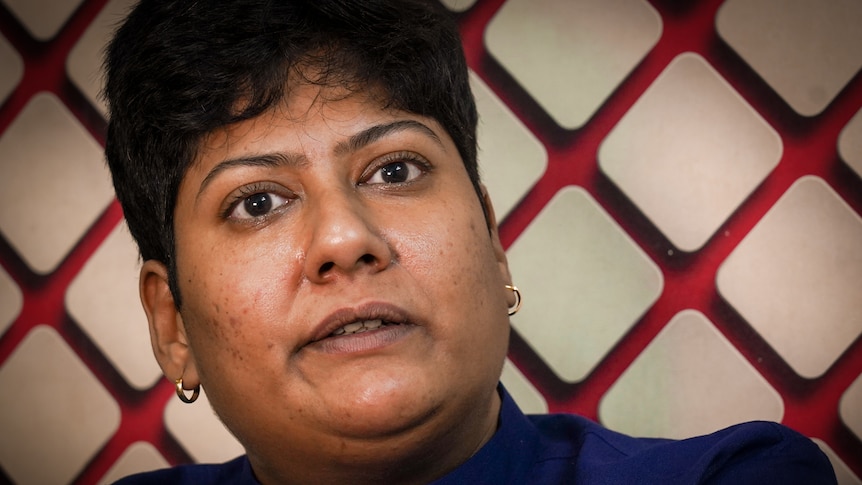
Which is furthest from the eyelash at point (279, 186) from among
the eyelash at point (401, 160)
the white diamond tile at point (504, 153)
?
the white diamond tile at point (504, 153)

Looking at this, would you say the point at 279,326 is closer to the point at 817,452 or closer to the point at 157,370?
the point at 817,452

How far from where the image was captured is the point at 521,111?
1.09 metres

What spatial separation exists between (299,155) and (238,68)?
0.31ft

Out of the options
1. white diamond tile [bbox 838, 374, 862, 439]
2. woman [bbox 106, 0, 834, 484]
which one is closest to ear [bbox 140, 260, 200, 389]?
woman [bbox 106, 0, 834, 484]

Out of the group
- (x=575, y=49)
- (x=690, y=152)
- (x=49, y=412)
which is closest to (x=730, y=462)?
(x=690, y=152)

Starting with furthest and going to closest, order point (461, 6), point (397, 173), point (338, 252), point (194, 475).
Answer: point (461, 6)
point (194, 475)
point (397, 173)
point (338, 252)

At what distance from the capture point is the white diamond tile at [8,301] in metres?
1.21

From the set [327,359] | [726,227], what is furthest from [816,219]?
[327,359]

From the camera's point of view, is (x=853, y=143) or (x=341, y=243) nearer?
(x=341, y=243)

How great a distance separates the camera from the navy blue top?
2.17 ft

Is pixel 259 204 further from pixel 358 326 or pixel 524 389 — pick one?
pixel 524 389

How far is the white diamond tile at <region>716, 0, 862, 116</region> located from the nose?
2.02ft

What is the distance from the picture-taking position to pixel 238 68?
2.35 feet

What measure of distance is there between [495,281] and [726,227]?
1.42ft
